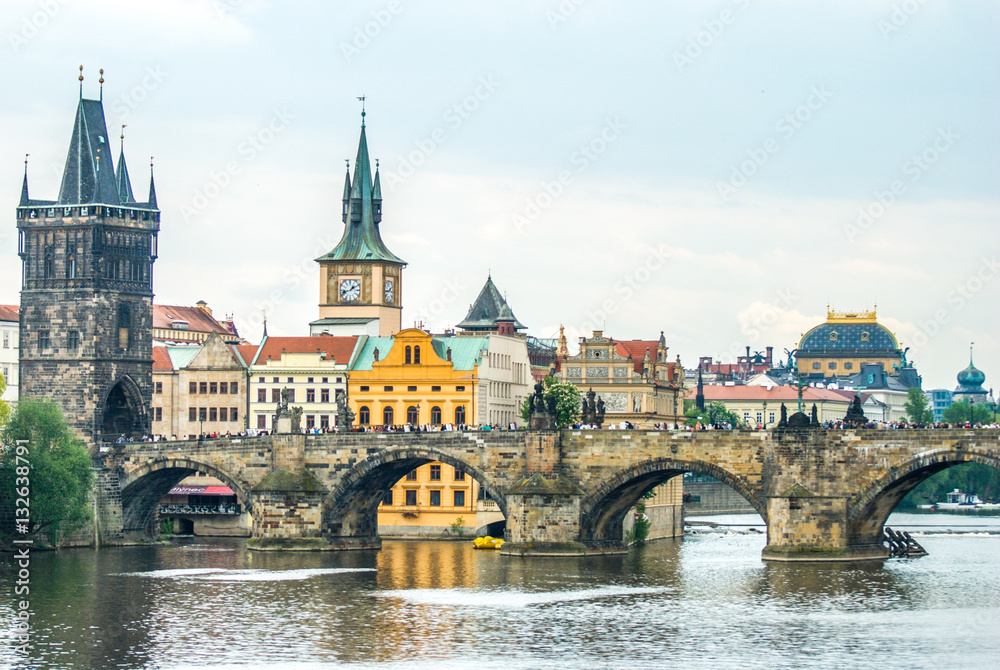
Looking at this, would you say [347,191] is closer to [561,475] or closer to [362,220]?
[362,220]

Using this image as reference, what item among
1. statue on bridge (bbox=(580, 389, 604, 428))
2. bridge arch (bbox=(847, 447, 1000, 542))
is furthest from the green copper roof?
bridge arch (bbox=(847, 447, 1000, 542))

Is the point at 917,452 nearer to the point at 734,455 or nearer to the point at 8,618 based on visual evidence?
the point at 734,455

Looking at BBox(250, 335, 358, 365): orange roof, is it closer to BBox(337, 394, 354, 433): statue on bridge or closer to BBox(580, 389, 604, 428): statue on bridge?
BBox(337, 394, 354, 433): statue on bridge

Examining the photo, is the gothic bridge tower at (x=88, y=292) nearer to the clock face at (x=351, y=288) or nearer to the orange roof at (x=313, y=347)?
Result: the orange roof at (x=313, y=347)

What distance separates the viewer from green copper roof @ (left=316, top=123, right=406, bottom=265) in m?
171

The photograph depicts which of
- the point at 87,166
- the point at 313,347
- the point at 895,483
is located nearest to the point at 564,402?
the point at 313,347

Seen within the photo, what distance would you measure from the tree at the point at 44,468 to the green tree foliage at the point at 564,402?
37.2 meters

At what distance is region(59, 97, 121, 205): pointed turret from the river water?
25996 millimetres

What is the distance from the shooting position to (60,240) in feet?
461

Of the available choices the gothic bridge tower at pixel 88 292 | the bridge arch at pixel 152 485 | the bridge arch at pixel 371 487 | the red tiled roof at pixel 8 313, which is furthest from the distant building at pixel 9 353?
the bridge arch at pixel 371 487

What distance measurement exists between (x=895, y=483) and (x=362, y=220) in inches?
2712

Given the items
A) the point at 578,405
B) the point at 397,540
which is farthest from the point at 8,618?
the point at 578,405

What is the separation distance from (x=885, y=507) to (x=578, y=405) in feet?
160

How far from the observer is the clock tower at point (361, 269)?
17025 centimetres
